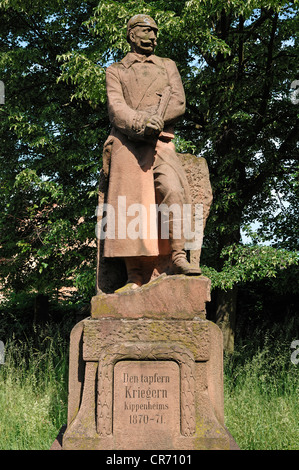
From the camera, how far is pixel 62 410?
5301 millimetres

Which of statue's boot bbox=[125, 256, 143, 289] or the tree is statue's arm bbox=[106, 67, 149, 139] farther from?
the tree

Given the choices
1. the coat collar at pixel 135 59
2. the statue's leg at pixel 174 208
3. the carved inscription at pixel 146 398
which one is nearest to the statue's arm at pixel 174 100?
the coat collar at pixel 135 59

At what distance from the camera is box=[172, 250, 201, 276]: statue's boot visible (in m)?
3.98

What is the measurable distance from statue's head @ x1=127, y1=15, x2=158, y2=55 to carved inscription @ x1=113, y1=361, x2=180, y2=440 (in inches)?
102

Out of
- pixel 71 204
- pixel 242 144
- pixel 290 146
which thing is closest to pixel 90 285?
pixel 71 204

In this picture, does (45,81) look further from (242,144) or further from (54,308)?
(54,308)

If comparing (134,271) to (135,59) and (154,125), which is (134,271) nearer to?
(154,125)

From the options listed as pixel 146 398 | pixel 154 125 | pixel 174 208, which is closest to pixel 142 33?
pixel 154 125

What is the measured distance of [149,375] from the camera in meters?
3.73

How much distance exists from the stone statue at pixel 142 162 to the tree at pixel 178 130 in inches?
116

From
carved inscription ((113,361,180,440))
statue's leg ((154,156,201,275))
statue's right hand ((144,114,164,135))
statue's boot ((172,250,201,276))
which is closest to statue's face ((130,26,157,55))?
statue's right hand ((144,114,164,135))

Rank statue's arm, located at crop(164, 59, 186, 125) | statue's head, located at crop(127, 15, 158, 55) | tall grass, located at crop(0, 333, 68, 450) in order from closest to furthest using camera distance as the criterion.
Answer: statue's arm, located at crop(164, 59, 186, 125) → statue's head, located at crop(127, 15, 158, 55) → tall grass, located at crop(0, 333, 68, 450)

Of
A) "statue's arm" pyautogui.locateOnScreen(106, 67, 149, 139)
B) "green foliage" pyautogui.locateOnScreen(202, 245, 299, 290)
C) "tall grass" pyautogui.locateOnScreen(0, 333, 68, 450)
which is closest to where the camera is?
"statue's arm" pyautogui.locateOnScreen(106, 67, 149, 139)

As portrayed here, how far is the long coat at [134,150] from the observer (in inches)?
162
